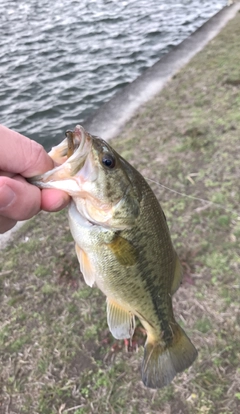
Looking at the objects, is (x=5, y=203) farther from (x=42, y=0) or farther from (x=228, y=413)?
(x=42, y=0)

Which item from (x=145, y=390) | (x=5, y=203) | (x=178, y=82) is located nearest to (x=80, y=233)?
(x=5, y=203)

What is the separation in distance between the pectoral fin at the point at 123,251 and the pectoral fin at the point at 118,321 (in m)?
0.29

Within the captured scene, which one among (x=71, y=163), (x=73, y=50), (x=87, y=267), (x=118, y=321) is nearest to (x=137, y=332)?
(x=118, y=321)

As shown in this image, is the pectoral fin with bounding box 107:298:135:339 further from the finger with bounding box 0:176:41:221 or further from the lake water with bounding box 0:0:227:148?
the lake water with bounding box 0:0:227:148

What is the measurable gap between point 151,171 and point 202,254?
154 centimetres

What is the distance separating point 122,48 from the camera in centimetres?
1072

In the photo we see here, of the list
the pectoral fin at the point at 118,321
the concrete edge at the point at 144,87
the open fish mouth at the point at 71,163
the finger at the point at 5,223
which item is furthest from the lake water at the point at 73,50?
the open fish mouth at the point at 71,163

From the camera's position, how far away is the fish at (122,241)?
1673mm

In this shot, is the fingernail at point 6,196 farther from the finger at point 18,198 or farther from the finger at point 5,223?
the finger at point 5,223

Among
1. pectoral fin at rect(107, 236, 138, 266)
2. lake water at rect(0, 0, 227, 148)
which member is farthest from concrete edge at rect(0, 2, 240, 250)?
pectoral fin at rect(107, 236, 138, 266)

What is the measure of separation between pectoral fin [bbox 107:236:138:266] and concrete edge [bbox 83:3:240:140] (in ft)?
15.0

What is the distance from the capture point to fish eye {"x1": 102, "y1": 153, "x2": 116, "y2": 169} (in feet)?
5.55

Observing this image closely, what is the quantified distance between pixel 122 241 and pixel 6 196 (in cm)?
55

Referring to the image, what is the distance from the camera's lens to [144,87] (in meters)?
7.88
